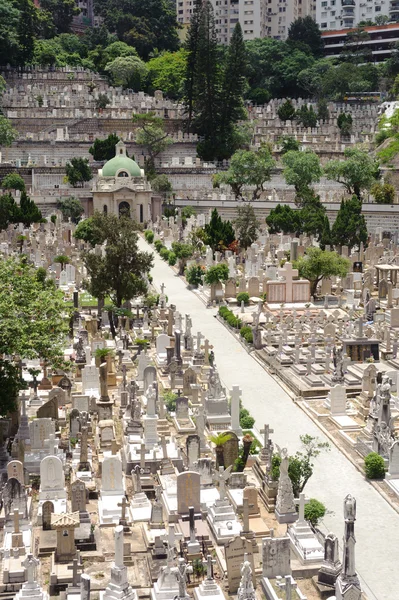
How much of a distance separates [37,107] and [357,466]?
5735 centimetres

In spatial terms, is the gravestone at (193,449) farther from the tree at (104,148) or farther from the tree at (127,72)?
the tree at (127,72)

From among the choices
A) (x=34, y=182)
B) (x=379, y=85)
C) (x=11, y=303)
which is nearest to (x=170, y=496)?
(x=11, y=303)

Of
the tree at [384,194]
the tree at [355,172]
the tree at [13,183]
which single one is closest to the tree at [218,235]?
the tree at [384,194]

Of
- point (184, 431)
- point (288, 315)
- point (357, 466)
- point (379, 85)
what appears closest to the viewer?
point (357, 466)

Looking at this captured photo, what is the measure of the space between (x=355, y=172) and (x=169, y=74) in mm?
25792

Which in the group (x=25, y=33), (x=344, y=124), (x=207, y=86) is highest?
(x=25, y=33)

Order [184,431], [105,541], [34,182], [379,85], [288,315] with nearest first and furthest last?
1. [105,541]
2. [184,431]
3. [288,315]
4. [34,182]
5. [379,85]

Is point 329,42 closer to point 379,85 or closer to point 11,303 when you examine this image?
point 379,85

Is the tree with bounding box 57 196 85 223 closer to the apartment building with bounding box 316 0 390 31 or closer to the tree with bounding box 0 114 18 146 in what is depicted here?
the tree with bounding box 0 114 18 146

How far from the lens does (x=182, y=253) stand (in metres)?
43.6

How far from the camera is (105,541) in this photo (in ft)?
52.8

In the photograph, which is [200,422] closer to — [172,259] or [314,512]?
[314,512]

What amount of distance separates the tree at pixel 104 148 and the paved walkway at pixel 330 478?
36.4 meters

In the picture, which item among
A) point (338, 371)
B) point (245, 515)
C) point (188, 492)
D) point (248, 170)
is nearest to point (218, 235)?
point (248, 170)
